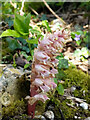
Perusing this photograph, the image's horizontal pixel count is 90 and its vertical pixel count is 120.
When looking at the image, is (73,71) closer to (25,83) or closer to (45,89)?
(25,83)

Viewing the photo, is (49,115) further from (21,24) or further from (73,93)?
(21,24)

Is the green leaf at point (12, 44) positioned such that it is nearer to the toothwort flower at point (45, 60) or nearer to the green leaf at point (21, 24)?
the green leaf at point (21, 24)

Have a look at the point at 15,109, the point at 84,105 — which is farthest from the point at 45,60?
the point at 84,105

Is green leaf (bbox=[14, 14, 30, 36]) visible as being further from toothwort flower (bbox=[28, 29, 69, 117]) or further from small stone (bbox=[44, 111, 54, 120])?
small stone (bbox=[44, 111, 54, 120])

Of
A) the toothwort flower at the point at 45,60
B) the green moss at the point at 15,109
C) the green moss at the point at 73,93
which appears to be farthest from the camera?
the green moss at the point at 73,93

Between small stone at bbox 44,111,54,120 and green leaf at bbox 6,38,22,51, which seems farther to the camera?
green leaf at bbox 6,38,22,51

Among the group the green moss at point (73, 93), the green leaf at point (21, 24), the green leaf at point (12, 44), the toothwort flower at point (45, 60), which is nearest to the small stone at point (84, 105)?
the green moss at point (73, 93)

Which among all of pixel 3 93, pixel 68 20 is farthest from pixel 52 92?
pixel 68 20

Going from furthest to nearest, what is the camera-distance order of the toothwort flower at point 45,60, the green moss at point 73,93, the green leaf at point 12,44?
1. the green leaf at point 12,44
2. the green moss at point 73,93
3. the toothwort flower at point 45,60

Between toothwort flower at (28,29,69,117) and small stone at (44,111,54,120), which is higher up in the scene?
toothwort flower at (28,29,69,117)

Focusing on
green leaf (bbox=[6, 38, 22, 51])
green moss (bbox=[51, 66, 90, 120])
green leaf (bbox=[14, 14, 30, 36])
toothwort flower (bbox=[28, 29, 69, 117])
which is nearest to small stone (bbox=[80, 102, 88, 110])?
green moss (bbox=[51, 66, 90, 120])
